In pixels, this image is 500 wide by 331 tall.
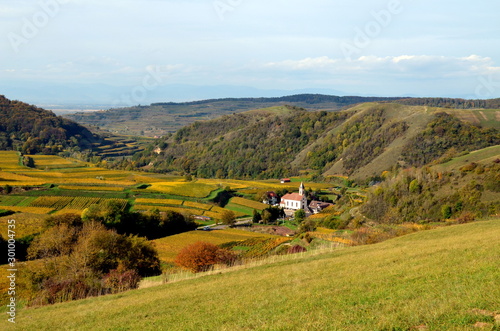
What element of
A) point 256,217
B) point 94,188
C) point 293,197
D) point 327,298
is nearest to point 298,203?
point 293,197

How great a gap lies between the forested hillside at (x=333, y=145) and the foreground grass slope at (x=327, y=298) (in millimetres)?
85513

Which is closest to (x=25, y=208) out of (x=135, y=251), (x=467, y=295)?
(x=135, y=251)

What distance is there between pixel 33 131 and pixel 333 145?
12066cm

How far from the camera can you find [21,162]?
10488cm

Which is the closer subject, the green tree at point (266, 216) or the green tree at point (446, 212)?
the green tree at point (446, 212)

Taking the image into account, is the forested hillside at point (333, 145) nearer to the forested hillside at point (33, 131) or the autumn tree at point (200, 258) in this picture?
A: the forested hillside at point (33, 131)

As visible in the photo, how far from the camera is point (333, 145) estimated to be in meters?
156

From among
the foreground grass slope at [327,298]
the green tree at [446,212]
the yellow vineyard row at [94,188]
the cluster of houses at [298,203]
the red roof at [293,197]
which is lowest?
the cluster of houses at [298,203]

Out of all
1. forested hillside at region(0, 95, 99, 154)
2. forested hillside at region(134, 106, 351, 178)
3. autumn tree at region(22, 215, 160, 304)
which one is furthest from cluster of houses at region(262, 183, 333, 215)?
forested hillside at region(0, 95, 99, 154)

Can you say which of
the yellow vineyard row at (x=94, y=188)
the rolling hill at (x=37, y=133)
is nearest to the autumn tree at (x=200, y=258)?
the yellow vineyard row at (x=94, y=188)

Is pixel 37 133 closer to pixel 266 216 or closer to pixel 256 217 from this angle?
pixel 256 217

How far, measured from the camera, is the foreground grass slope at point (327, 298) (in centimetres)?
1071

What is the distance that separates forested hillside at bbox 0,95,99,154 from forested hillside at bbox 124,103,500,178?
29917mm

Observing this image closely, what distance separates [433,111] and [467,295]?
458 ft
